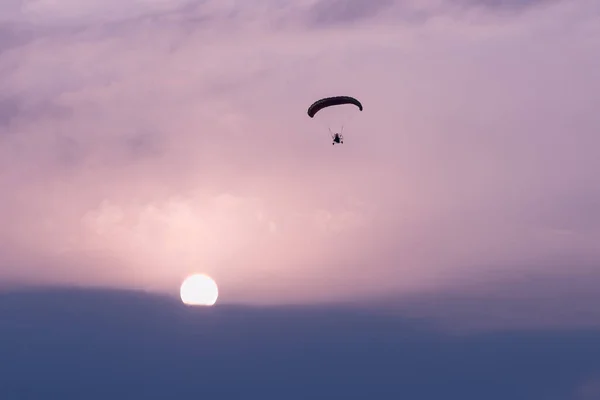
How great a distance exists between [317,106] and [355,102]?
6132 mm

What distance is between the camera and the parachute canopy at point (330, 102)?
152 meters

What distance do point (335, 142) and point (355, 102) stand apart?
8186mm

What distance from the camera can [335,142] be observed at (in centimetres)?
14950

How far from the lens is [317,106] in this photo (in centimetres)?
15575

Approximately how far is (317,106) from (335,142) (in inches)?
353

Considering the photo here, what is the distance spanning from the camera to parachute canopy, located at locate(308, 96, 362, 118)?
15212 cm

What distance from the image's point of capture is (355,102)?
154 metres

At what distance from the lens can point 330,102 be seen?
153500mm
